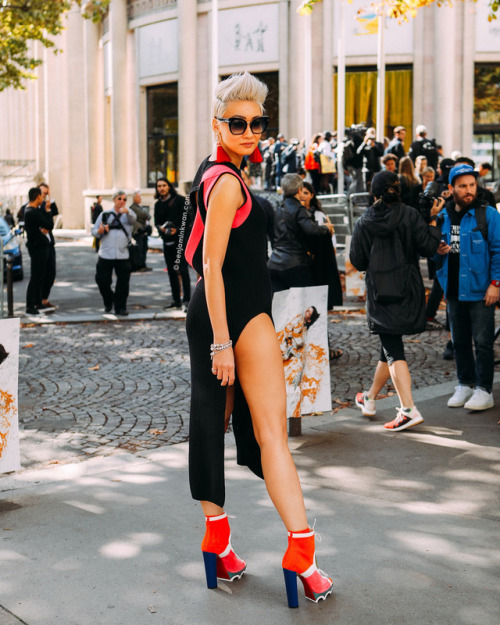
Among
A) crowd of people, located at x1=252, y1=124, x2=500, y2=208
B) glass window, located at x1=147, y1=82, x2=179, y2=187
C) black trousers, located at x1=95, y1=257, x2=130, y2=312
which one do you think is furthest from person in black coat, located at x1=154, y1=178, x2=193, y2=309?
glass window, located at x1=147, y1=82, x2=179, y2=187

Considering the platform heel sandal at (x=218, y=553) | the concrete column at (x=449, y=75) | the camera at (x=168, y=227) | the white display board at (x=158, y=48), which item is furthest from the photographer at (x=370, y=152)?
the platform heel sandal at (x=218, y=553)

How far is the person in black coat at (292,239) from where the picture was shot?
8688mm

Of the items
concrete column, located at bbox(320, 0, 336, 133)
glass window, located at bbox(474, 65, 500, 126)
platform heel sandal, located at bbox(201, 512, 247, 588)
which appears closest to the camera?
platform heel sandal, located at bbox(201, 512, 247, 588)

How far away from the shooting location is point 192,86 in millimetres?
34250

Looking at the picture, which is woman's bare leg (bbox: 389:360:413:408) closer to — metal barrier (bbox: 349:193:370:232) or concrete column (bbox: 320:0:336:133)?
metal barrier (bbox: 349:193:370:232)

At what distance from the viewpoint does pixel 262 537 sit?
4.38 meters

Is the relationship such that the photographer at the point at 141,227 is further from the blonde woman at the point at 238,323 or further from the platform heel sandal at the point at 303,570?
the platform heel sandal at the point at 303,570

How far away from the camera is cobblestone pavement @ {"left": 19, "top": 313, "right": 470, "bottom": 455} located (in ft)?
22.5

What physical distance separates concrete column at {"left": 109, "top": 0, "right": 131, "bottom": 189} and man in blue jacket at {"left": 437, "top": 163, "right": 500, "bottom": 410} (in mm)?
33064

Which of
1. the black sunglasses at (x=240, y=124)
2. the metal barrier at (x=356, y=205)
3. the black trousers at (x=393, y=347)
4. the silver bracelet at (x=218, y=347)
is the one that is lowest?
the black trousers at (x=393, y=347)

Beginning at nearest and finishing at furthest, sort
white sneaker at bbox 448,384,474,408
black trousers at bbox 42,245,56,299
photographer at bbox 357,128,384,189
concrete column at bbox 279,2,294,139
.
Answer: white sneaker at bbox 448,384,474,408, black trousers at bbox 42,245,56,299, photographer at bbox 357,128,384,189, concrete column at bbox 279,2,294,139

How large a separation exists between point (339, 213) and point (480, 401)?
46.0 ft

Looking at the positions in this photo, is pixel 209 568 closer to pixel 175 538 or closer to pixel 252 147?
pixel 175 538

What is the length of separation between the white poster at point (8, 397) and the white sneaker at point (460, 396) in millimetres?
3687
